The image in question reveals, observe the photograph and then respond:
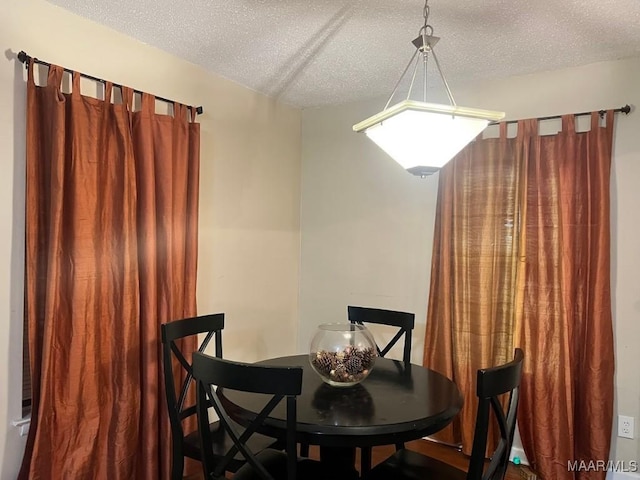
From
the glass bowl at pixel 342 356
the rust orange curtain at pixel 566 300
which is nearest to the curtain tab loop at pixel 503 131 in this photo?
the rust orange curtain at pixel 566 300

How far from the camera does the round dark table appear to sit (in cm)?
151

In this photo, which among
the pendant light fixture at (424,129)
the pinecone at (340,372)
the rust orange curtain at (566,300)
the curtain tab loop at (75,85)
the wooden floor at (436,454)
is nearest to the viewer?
the pendant light fixture at (424,129)

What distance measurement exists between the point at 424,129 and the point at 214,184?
173cm

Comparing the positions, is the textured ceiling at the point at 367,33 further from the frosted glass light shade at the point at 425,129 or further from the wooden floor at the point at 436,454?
the wooden floor at the point at 436,454

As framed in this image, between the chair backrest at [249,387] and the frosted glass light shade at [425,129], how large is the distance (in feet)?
2.91

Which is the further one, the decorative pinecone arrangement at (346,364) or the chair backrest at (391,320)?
the chair backrest at (391,320)

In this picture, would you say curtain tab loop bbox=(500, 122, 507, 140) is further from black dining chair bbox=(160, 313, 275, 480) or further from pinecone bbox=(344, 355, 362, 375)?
black dining chair bbox=(160, 313, 275, 480)

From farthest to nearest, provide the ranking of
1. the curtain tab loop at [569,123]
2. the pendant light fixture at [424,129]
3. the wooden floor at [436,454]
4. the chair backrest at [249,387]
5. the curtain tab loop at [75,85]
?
1. the wooden floor at [436,454]
2. the curtain tab loop at [569,123]
3. the curtain tab loop at [75,85]
4. the pendant light fixture at [424,129]
5. the chair backrest at [249,387]

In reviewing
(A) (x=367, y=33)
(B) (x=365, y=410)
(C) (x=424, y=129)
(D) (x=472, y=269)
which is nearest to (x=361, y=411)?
(B) (x=365, y=410)

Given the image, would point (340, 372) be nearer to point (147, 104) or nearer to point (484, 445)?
point (484, 445)

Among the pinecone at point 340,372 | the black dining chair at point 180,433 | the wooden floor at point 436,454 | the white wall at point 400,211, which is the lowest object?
the wooden floor at point 436,454

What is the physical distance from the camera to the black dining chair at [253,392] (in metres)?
1.43

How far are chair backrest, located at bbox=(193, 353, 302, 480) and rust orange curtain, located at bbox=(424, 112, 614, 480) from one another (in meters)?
1.79

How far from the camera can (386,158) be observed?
11.1 feet
